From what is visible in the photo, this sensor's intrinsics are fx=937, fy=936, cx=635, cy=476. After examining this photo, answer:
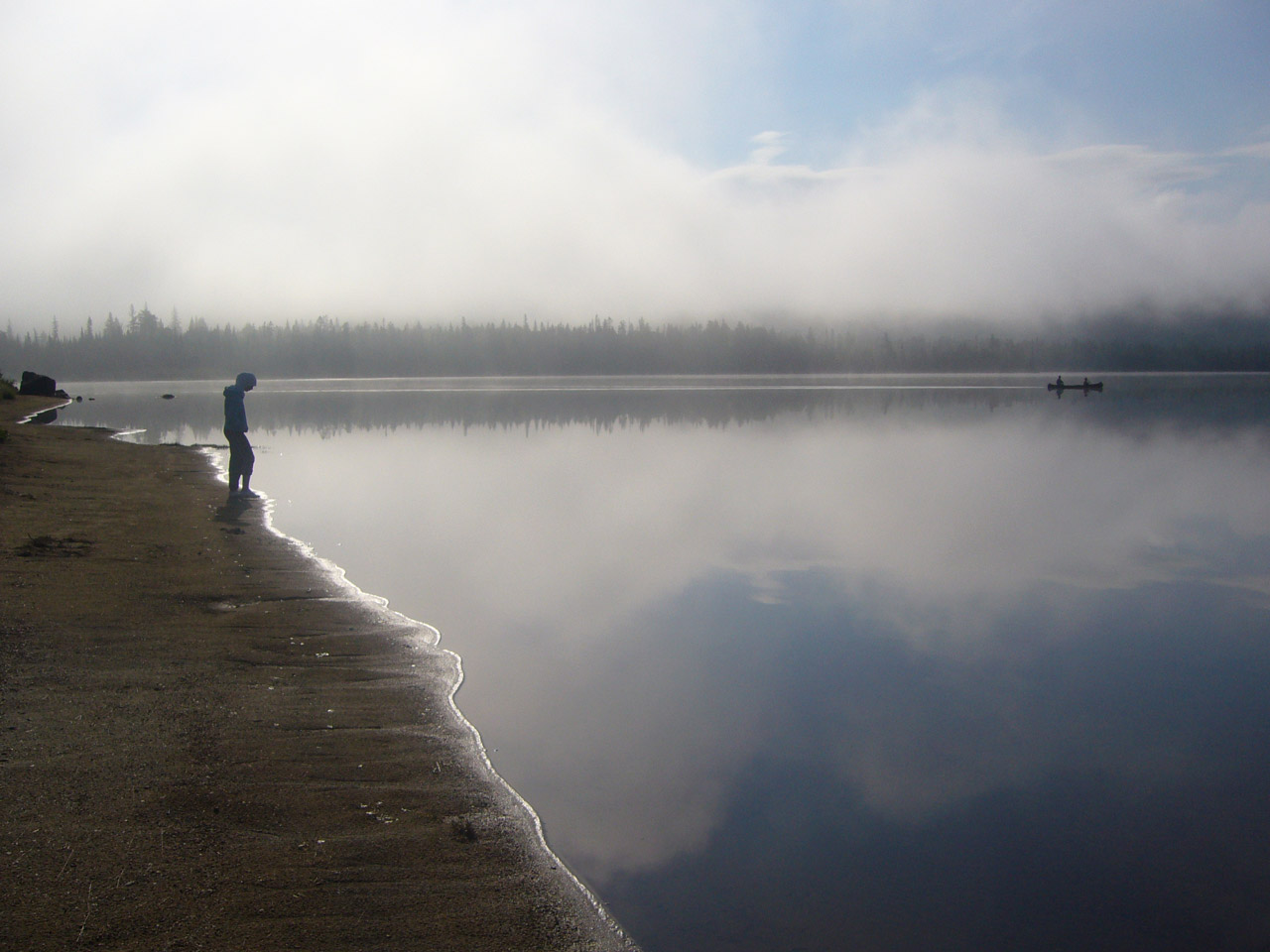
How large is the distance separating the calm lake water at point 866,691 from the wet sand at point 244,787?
21.5 inches

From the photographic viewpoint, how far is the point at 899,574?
527 inches

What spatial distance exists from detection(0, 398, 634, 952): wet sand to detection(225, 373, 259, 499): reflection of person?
9.05 meters

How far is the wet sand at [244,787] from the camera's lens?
4277mm

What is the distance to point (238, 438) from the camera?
2005 cm

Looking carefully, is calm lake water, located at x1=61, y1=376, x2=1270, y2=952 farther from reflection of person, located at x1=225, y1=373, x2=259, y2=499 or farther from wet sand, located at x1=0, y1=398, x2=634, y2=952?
reflection of person, located at x1=225, y1=373, x2=259, y2=499

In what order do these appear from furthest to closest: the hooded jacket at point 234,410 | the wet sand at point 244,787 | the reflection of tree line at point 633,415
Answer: the reflection of tree line at point 633,415
the hooded jacket at point 234,410
the wet sand at point 244,787

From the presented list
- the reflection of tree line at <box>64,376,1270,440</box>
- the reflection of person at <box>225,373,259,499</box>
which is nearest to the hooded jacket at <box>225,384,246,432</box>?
the reflection of person at <box>225,373,259,499</box>

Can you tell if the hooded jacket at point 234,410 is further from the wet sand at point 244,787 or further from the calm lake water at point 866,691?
the wet sand at point 244,787

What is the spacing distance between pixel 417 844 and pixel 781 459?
24271 millimetres

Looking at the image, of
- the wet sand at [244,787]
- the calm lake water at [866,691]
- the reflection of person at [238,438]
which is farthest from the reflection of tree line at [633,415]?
the wet sand at [244,787]

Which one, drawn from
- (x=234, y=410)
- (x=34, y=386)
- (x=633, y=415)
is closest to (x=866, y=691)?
(x=234, y=410)

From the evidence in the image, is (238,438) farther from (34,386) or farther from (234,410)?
(34,386)

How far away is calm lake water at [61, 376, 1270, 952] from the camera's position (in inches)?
205

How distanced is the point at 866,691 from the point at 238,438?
15973mm
